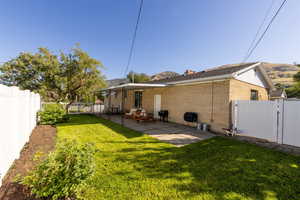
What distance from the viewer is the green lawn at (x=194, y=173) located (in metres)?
2.33

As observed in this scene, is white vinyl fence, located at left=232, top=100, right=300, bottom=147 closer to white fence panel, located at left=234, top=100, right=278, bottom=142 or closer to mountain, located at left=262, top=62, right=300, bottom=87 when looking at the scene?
white fence panel, located at left=234, top=100, right=278, bottom=142

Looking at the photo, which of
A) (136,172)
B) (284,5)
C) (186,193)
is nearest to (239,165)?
(186,193)

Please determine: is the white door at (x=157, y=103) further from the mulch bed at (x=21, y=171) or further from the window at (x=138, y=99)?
the mulch bed at (x=21, y=171)

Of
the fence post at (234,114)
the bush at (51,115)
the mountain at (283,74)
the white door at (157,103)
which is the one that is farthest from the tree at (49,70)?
the mountain at (283,74)

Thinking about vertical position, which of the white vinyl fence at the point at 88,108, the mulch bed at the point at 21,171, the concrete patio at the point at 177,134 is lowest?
the concrete patio at the point at 177,134

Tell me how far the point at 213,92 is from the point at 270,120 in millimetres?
2701

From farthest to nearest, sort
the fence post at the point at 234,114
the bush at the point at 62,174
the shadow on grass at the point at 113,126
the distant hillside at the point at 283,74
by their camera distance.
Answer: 1. the distant hillside at the point at 283,74
2. the fence post at the point at 234,114
3. the shadow on grass at the point at 113,126
4. the bush at the point at 62,174

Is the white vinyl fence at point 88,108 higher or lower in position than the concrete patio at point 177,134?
higher

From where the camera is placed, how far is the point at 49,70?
10539mm

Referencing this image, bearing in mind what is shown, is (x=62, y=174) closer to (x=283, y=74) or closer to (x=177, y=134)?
(x=177, y=134)

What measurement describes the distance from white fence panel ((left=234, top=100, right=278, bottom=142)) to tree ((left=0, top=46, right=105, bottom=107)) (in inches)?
481

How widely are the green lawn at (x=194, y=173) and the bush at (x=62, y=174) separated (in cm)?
58

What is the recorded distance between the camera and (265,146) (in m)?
4.77

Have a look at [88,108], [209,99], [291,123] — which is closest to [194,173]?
[291,123]
